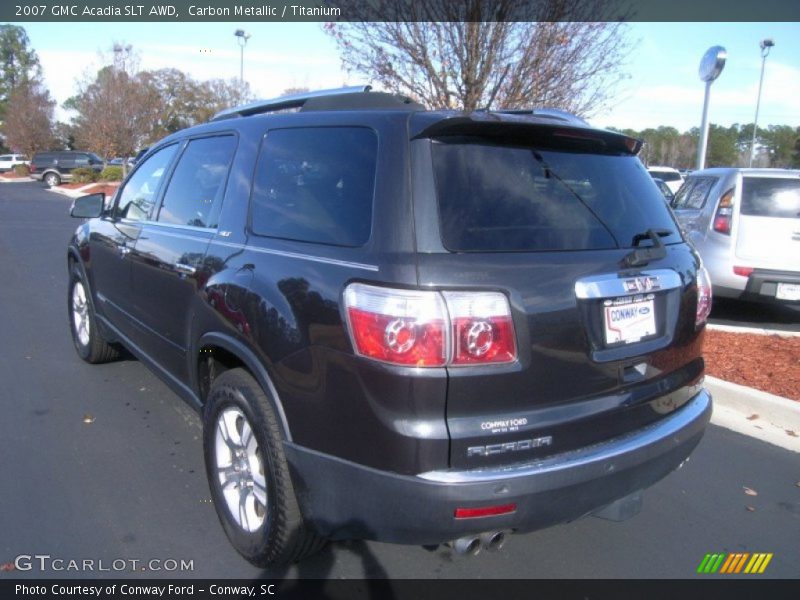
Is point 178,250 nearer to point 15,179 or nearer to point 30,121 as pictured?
point 15,179

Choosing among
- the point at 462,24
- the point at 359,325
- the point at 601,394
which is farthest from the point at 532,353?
the point at 462,24

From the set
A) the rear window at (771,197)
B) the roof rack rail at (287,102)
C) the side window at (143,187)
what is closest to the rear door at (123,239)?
the side window at (143,187)

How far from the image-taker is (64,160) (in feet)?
139

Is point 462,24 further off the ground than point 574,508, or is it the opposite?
point 462,24

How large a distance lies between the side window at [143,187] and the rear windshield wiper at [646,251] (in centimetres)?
280

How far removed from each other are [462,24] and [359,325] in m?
5.85

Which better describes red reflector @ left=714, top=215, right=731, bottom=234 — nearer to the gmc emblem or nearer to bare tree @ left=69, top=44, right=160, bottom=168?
the gmc emblem

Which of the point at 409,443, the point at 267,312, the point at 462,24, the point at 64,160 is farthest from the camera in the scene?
the point at 64,160

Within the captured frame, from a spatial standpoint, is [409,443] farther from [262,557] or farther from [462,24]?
[462,24]

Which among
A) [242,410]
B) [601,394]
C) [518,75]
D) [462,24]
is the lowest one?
[242,410]

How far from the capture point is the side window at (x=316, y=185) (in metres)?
2.46

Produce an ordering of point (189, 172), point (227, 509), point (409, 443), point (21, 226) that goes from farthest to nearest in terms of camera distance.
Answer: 1. point (21, 226)
2. point (189, 172)
3. point (227, 509)
4. point (409, 443)

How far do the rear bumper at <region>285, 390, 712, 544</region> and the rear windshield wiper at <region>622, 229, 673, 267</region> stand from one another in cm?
69

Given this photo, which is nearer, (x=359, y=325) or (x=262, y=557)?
(x=359, y=325)
